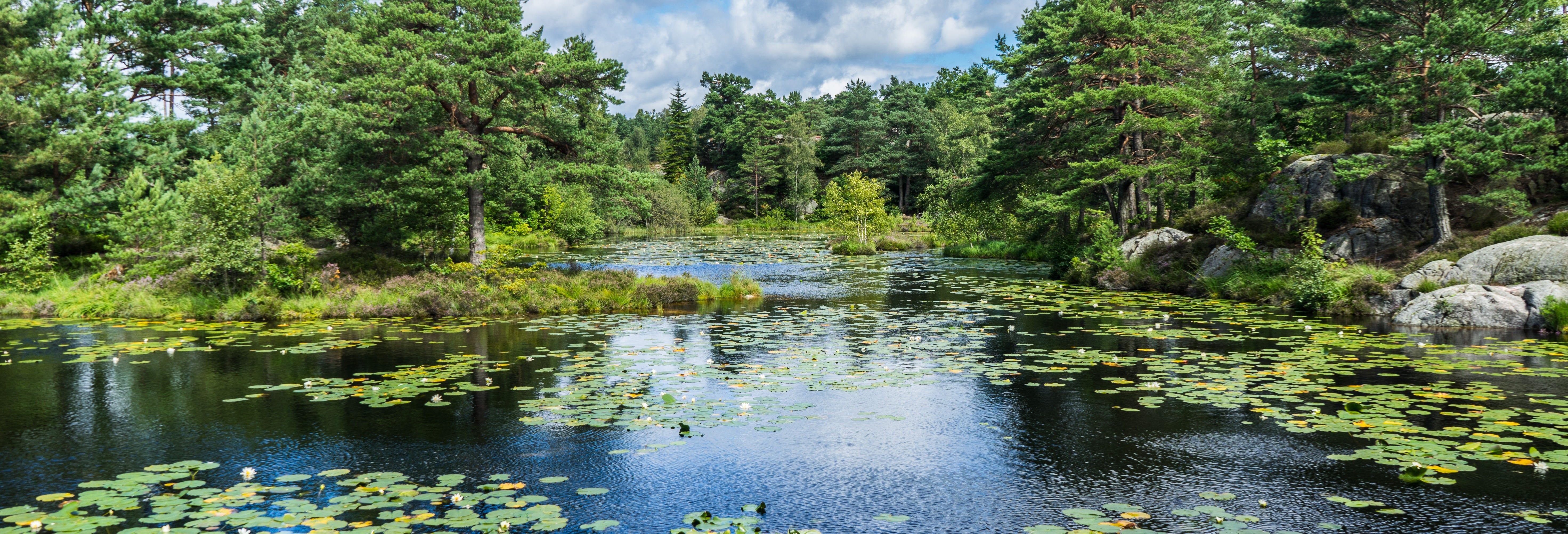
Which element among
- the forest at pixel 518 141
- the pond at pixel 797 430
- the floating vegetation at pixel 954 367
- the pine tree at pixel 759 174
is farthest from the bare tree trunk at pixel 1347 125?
the pine tree at pixel 759 174

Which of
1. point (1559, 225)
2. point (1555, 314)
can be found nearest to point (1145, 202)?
point (1559, 225)

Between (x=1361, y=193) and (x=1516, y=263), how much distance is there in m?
5.34

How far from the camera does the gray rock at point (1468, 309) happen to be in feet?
48.2

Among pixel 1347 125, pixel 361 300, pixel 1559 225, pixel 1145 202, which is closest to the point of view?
pixel 1559 225

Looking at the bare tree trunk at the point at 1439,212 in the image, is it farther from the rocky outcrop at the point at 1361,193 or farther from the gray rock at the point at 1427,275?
the gray rock at the point at 1427,275

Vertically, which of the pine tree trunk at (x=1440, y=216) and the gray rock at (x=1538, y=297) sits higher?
the pine tree trunk at (x=1440, y=216)

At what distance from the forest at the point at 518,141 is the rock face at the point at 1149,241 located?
556 mm

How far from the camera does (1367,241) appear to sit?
19625mm

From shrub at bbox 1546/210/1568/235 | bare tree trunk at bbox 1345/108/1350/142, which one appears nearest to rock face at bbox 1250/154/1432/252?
shrub at bbox 1546/210/1568/235

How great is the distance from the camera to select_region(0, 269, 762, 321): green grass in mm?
18266

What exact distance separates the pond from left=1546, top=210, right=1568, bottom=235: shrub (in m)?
3.64

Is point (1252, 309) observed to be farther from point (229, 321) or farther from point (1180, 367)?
point (229, 321)

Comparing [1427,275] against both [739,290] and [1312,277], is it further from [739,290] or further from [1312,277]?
[739,290]

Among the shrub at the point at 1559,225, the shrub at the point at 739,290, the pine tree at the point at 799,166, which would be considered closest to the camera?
the shrub at the point at 1559,225
